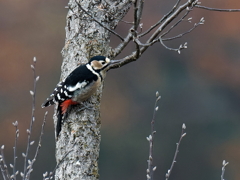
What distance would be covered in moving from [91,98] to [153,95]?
12.2 feet

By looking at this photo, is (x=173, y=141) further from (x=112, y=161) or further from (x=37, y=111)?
(x=37, y=111)

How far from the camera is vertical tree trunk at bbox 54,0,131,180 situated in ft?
6.36

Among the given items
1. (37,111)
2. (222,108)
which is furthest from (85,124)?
(222,108)

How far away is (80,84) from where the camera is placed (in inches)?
89.0

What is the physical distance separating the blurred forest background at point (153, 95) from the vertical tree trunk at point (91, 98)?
336cm

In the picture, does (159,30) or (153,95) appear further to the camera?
(153,95)

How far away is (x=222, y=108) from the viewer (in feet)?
20.0

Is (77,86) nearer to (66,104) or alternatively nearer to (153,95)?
(66,104)

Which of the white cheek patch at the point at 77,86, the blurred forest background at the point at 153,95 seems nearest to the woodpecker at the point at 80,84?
the white cheek patch at the point at 77,86

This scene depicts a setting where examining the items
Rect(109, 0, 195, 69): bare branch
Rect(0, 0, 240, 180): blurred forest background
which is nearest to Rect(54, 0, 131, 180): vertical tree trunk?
Rect(109, 0, 195, 69): bare branch

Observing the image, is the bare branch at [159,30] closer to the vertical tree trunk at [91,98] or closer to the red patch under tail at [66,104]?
the vertical tree trunk at [91,98]

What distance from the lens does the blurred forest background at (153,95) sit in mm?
5711

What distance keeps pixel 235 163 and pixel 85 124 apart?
4.60 meters

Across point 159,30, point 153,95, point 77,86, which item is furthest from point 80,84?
point 153,95
